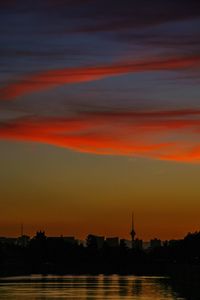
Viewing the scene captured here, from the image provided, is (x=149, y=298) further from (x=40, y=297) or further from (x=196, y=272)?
(x=196, y=272)

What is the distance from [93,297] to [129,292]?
17.9m

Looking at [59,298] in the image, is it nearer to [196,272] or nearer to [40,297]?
[40,297]

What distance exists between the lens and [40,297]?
429 feet

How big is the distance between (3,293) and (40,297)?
10.3 meters

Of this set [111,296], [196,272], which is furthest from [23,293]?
[196,272]

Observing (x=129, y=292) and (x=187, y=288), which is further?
(x=187, y=288)

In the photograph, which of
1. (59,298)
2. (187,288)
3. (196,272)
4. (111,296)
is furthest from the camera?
(196,272)

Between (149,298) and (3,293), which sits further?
(3,293)

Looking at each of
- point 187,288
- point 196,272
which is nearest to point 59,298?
point 187,288

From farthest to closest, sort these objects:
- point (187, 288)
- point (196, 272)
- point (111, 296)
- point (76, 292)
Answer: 1. point (196, 272)
2. point (187, 288)
3. point (76, 292)
4. point (111, 296)

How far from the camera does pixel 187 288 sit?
524 ft

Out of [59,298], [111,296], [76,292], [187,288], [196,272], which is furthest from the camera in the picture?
[196,272]

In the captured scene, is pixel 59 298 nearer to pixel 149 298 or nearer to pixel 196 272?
pixel 149 298

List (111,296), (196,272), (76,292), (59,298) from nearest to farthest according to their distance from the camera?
(59,298) → (111,296) → (76,292) → (196,272)
